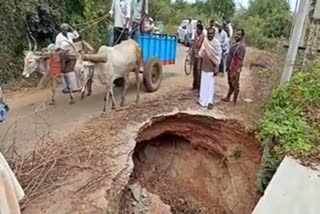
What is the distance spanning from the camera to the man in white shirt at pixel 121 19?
10578mm

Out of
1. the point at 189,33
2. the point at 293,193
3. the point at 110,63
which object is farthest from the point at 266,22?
the point at 293,193

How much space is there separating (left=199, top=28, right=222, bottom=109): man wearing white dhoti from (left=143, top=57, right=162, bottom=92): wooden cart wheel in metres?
1.57

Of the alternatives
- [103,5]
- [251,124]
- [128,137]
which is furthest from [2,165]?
[103,5]

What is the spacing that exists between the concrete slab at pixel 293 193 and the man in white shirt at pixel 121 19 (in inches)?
246

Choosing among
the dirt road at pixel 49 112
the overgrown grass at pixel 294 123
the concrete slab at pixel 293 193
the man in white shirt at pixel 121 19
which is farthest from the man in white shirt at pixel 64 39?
the concrete slab at pixel 293 193

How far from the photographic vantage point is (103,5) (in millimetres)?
16672

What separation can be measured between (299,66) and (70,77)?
16.3ft

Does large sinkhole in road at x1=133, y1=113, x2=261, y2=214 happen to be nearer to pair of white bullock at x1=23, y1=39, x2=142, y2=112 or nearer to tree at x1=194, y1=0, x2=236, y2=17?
pair of white bullock at x1=23, y1=39, x2=142, y2=112

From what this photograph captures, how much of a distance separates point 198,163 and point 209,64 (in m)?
2.56

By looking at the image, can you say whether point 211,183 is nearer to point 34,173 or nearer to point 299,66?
point 299,66

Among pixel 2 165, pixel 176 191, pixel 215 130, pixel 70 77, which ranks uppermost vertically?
pixel 2 165

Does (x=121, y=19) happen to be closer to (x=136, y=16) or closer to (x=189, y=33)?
(x=136, y=16)

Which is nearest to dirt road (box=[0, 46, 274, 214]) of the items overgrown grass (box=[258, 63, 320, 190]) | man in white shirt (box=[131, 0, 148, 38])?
overgrown grass (box=[258, 63, 320, 190])

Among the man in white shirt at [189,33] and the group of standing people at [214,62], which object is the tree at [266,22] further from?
the group of standing people at [214,62]
